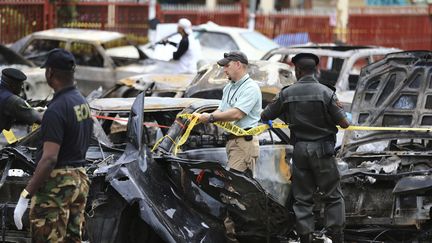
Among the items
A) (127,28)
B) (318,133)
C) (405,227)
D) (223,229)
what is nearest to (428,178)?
(405,227)

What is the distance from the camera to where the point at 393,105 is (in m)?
9.00

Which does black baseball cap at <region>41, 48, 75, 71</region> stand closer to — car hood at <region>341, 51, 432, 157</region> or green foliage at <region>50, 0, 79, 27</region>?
car hood at <region>341, 51, 432, 157</region>

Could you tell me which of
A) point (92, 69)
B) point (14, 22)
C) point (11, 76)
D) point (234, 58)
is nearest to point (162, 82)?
point (92, 69)

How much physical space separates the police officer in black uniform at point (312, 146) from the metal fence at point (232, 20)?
40.1ft

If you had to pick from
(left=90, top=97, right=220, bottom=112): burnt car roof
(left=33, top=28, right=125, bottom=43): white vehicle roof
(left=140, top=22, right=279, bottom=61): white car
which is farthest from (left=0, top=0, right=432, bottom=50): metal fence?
(left=90, top=97, right=220, bottom=112): burnt car roof

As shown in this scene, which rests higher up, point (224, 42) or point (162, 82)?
point (162, 82)

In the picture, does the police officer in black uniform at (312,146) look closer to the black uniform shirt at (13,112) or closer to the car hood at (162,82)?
the black uniform shirt at (13,112)

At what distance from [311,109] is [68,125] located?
2241 millimetres

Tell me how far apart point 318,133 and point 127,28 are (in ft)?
48.6

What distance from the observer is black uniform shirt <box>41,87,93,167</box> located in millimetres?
5957

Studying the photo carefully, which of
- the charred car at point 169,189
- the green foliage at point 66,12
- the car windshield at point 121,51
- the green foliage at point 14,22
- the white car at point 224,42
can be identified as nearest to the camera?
the charred car at point 169,189

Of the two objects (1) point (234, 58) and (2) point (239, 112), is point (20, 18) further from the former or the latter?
(2) point (239, 112)

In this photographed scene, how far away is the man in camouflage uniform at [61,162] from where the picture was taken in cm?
602

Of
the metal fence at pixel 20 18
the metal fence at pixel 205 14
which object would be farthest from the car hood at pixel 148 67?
the metal fence at pixel 205 14
